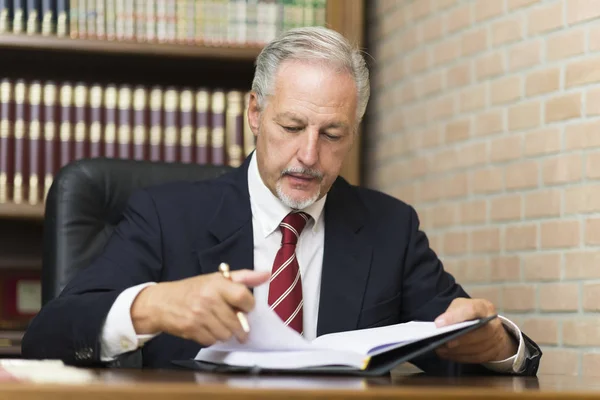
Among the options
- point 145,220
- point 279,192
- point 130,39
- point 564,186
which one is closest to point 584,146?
point 564,186

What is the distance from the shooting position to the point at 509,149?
2.34 m

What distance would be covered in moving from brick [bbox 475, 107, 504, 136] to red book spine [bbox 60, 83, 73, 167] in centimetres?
118

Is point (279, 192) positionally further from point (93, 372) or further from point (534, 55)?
point (534, 55)

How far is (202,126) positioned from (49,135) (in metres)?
0.45

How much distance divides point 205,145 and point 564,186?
112 centimetres

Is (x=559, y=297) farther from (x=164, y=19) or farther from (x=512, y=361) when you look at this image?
(x=164, y=19)

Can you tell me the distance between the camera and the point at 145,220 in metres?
1.82

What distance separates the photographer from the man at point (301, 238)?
1678 mm

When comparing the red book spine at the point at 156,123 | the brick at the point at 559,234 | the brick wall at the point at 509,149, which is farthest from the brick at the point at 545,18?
the red book spine at the point at 156,123

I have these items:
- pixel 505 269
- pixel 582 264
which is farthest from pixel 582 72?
pixel 505 269

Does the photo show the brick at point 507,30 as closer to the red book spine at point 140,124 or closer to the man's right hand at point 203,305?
the red book spine at point 140,124

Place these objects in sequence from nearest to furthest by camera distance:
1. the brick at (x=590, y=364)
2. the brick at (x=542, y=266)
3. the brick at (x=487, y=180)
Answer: the brick at (x=590, y=364), the brick at (x=542, y=266), the brick at (x=487, y=180)

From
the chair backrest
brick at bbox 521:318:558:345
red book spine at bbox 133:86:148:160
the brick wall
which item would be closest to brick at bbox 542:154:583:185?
the brick wall

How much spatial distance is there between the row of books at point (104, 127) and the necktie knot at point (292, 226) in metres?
0.95
